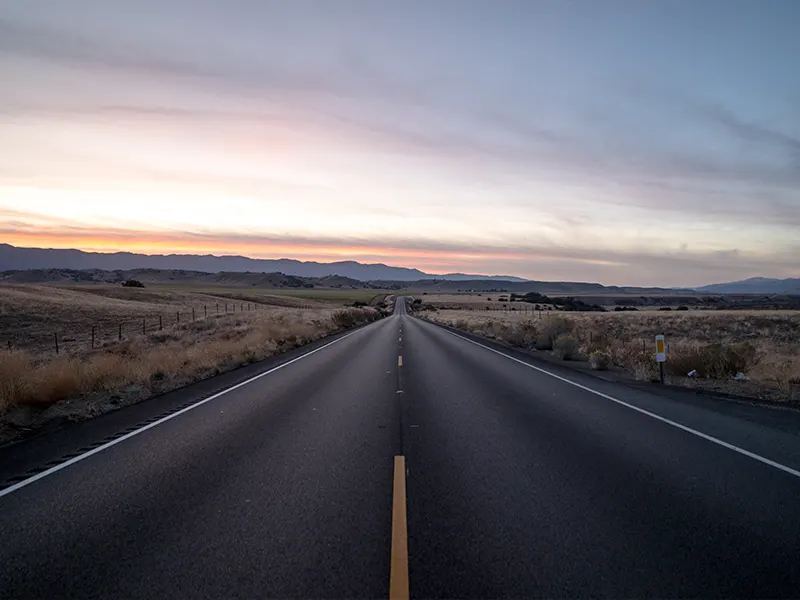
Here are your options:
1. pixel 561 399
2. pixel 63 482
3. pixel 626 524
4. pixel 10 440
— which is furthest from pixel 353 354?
pixel 626 524

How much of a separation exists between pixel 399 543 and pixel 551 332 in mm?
24938

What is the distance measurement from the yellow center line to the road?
2 cm

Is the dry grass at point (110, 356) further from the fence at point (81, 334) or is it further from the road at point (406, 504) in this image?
the road at point (406, 504)

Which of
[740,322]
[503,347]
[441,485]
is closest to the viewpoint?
[441,485]

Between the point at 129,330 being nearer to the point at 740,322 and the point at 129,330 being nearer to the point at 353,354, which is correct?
the point at 353,354

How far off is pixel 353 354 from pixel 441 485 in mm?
16735

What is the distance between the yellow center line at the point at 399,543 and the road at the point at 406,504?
2 cm

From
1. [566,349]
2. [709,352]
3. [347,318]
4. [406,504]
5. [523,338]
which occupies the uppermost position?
[709,352]

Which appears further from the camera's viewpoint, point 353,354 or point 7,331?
point 7,331

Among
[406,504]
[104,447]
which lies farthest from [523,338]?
[406,504]

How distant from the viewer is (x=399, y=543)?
481 centimetres

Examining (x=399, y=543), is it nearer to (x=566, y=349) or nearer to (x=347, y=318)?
(x=566, y=349)

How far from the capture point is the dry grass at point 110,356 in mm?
12078

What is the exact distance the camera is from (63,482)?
6.59 metres
